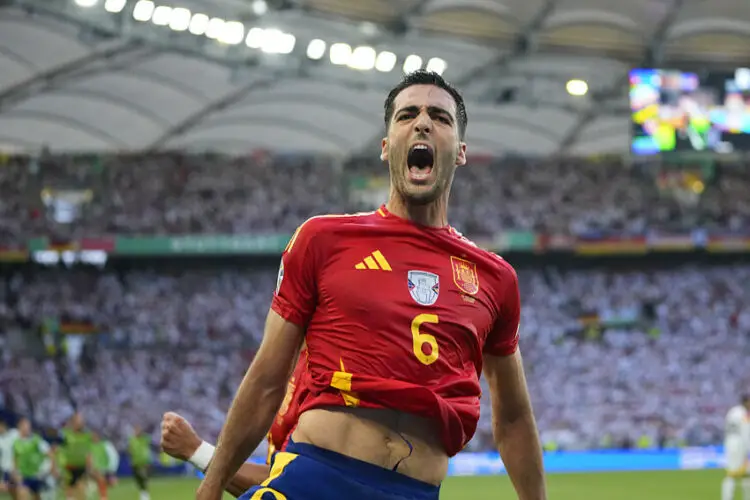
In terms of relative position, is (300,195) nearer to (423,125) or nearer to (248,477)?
(248,477)

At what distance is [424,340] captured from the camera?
335 cm

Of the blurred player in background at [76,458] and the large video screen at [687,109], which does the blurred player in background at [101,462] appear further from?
the large video screen at [687,109]

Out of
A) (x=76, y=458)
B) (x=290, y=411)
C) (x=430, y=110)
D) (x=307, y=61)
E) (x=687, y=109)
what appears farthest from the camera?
(x=687, y=109)

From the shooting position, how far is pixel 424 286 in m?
3.44

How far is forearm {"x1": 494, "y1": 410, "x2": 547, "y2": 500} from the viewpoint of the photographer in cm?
383

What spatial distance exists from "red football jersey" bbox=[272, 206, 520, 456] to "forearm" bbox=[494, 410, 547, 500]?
42cm

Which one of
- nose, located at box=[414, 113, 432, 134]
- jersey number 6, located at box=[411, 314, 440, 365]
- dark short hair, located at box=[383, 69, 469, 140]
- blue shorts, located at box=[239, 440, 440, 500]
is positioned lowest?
blue shorts, located at box=[239, 440, 440, 500]

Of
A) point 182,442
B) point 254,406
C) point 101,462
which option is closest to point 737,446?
point 101,462

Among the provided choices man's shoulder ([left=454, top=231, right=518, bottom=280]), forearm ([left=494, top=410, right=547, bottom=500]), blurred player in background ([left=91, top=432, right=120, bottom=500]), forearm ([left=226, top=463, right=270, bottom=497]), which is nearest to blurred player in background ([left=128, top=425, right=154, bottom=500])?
blurred player in background ([left=91, top=432, right=120, bottom=500])

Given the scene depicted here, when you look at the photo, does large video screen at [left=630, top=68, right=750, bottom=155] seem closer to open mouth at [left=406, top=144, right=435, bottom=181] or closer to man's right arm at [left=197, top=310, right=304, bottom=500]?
open mouth at [left=406, top=144, right=435, bottom=181]

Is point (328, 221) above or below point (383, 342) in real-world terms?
above

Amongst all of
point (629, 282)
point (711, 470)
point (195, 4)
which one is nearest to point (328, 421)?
point (195, 4)

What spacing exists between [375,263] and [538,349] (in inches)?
1199

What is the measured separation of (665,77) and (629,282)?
925 cm
